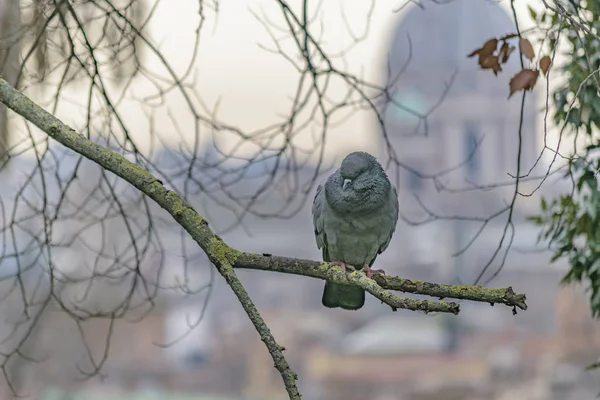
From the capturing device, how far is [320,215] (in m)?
4.79

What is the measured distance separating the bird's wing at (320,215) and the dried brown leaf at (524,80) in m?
1.29

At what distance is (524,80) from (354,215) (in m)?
1.22

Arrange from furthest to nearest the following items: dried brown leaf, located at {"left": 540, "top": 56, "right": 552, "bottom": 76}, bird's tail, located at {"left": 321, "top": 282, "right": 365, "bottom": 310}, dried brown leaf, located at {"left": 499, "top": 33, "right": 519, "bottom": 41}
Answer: bird's tail, located at {"left": 321, "top": 282, "right": 365, "bottom": 310}, dried brown leaf, located at {"left": 499, "top": 33, "right": 519, "bottom": 41}, dried brown leaf, located at {"left": 540, "top": 56, "right": 552, "bottom": 76}

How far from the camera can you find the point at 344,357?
4122 centimetres

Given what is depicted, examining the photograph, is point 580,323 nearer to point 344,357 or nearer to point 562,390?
point 562,390

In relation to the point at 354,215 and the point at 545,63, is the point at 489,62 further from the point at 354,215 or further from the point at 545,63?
the point at 354,215

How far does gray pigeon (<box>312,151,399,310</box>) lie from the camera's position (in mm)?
4469

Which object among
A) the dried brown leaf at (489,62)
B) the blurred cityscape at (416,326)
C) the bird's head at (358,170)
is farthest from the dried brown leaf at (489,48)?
the blurred cityscape at (416,326)

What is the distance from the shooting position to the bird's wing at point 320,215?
4.76 metres

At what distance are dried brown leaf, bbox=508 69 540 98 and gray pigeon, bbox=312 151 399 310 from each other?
0.93 m

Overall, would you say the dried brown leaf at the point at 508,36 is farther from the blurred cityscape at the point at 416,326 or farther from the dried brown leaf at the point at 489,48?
the blurred cityscape at the point at 416,326

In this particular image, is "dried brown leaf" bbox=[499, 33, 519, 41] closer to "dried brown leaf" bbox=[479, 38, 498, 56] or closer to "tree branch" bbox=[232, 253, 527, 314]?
"dried brown leaf" bbox=[479, 38, 498, 56]

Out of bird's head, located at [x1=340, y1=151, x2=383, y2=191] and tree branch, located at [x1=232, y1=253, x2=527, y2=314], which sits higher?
bird's head, located at [x1=340, y1=151, x2=383, y2=191]

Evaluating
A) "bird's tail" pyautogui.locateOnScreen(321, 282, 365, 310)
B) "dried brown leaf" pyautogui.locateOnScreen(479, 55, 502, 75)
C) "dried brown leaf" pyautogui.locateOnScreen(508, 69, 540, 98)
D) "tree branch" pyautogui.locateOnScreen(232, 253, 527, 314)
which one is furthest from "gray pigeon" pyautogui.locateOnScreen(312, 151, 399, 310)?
"tree branch" pyautogui.locateOnScreen(232, 253, 527, 314)
